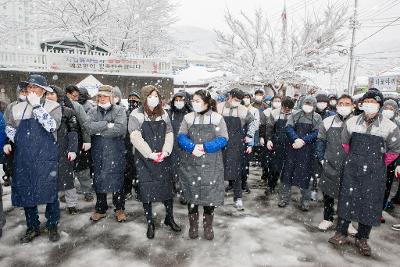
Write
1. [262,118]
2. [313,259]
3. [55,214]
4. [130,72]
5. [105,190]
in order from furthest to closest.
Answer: [130,72] → [262,118] → [105,190] → [55,214] → [313,259]

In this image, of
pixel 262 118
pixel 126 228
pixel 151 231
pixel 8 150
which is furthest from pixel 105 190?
pixel 262 118

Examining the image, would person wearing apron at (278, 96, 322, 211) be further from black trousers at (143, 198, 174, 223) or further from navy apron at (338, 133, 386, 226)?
black trousers at (143, 198, 174, 223)

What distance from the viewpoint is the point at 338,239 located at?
4180 mm

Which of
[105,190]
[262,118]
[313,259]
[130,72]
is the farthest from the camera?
[130,72]

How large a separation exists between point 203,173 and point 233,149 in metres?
1.45

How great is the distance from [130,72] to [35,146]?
1209 centimetres

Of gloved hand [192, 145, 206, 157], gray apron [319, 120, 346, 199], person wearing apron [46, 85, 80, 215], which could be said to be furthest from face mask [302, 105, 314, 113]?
person wearing apron [46, 85, 80, 215]

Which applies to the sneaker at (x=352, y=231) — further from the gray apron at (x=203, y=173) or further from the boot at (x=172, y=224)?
the boot at (x=172, y=224)

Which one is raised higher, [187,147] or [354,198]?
[187,147]

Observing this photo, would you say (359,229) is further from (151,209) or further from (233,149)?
(151,209)

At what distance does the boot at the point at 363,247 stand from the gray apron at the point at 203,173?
6.00 ft

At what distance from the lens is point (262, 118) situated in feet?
22.7

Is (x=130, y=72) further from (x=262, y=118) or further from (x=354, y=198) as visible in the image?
(x=354, y=198)

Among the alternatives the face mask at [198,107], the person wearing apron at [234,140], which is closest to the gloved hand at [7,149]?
the face mask at [198,107]
